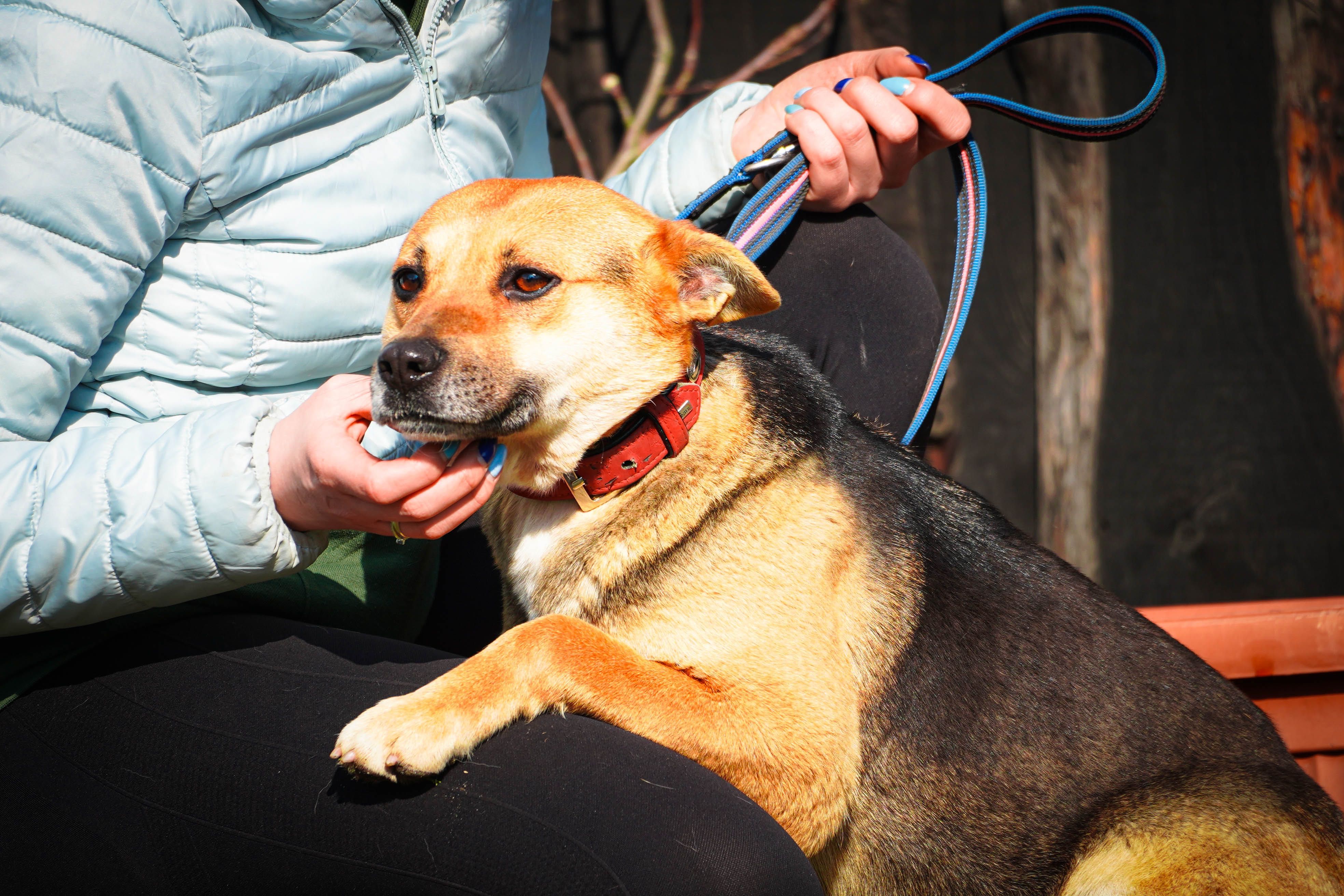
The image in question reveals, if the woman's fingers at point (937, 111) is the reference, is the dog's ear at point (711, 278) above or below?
below

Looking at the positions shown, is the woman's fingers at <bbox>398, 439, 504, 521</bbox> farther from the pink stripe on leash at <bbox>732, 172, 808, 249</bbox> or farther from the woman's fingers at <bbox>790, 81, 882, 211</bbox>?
the woman's fingers at <bbox>790, 81, 882, 211</bbox>

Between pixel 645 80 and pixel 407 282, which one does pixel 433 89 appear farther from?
pixel 645 80

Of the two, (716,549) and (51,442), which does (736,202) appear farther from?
(51,442)

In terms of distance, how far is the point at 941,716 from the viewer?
184cm

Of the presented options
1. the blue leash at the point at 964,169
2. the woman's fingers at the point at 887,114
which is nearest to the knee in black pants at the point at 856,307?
the blue leash at the point at 964,169

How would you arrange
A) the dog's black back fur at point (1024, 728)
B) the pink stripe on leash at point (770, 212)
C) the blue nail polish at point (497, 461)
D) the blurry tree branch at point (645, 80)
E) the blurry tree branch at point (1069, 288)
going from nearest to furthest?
1. the blue nail polish at point (497, 461)
2. the dog's black back fur at point (1024, 728)
3. the pink stripe on leash at point (770, 212)
4. the blurry tree branch at point (1069, 288)
5. the blurry tree branch at point (645, 80)

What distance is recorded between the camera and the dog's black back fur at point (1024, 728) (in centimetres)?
180

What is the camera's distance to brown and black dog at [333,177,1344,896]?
66.2 inches

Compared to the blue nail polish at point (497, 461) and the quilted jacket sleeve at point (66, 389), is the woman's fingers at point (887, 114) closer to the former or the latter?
the blue nail polish at point (497, 461)

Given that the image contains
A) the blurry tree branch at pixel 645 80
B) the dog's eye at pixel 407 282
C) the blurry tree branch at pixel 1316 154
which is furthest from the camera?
the blurry tree branch at pixel 645 80

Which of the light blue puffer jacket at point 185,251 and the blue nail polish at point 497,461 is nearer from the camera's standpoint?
the light blue puffer jacket at point 185,251

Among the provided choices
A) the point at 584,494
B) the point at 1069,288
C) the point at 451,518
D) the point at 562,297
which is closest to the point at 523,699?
the point at 451,518

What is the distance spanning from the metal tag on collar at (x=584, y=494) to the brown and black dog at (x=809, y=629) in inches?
0.6

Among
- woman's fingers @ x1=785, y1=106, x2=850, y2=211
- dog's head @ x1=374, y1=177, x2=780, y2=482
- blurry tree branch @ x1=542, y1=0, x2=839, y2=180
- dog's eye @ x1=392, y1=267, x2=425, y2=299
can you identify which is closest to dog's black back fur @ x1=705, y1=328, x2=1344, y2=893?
dog's head @ x1=374, y1=177, x2=780, y2=482
